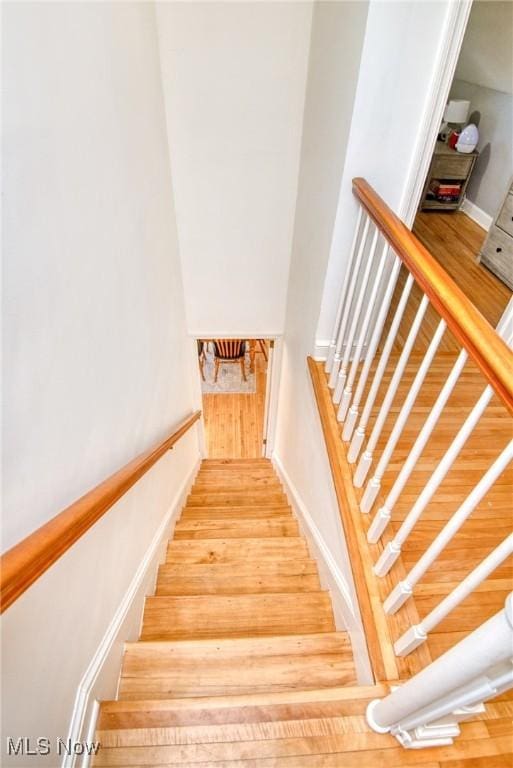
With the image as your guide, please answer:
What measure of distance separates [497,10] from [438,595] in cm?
435

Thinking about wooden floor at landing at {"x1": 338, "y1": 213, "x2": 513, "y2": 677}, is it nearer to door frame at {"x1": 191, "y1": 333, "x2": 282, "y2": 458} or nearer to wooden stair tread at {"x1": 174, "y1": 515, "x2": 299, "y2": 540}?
wooden stair tread at {"x1": 174, "y1": 515, "x2": 299, "y2": 540}

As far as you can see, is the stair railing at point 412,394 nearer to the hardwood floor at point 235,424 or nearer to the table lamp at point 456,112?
the table lamp at point 456,112

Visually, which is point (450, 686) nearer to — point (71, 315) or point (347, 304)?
point (71, 315)

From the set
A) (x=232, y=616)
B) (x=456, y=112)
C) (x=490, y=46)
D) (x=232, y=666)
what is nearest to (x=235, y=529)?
(x=232, y=616)

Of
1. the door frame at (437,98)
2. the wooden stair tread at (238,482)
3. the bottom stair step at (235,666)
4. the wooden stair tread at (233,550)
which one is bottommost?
the wooden stair tread at (238,482)

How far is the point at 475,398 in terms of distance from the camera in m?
2.13

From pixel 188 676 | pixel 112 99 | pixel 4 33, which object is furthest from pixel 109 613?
pixel 112 99

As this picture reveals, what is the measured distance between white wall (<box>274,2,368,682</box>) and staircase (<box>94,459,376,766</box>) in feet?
0.73

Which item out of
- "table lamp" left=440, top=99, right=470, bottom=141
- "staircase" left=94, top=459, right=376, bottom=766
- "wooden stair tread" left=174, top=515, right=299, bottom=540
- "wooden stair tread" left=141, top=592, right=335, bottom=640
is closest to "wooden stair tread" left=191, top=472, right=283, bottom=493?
"wooden stair tread" left=174, top=515, right=299, bottom=540

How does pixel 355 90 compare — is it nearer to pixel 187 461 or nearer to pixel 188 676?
pixel 188 676

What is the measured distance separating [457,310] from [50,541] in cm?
102

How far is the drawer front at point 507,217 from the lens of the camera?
304 centimetres

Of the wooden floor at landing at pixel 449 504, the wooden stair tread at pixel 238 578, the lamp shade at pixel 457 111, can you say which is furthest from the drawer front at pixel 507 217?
the wooden stair tread at pixel 238 578

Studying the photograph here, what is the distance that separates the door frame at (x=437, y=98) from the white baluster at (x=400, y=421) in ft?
2.26
